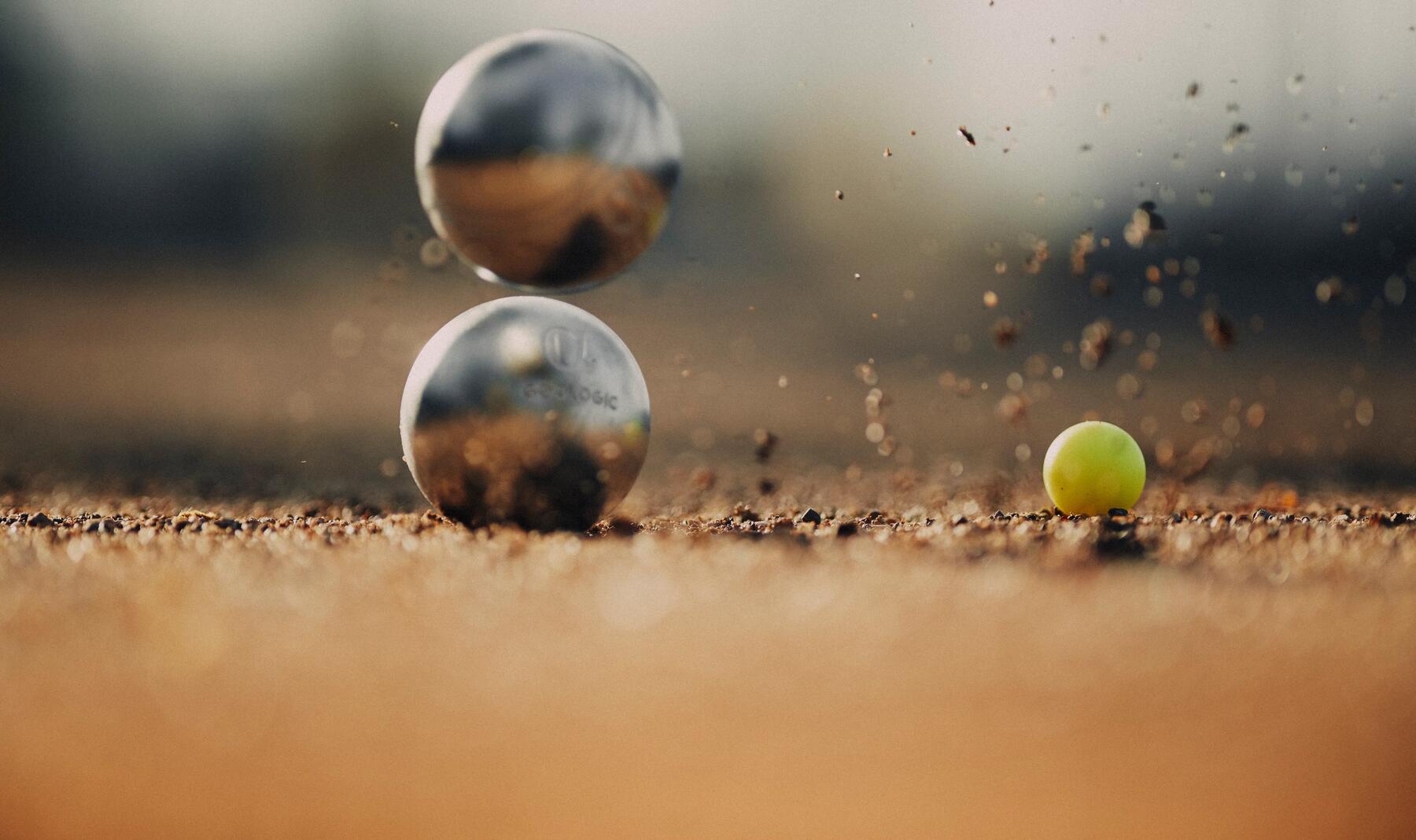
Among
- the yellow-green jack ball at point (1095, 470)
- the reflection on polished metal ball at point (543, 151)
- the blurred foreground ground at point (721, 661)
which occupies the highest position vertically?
the reflection on polished metal ball at point (543, 151)

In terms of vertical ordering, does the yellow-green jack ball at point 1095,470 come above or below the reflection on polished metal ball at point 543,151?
below

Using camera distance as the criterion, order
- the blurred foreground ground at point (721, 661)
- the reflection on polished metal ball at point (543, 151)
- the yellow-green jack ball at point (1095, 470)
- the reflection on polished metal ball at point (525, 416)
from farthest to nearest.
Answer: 1. the yellow-green jack ball at point (1095, 470)
2. the reflection on polished metal ball at point (525, 416)
3. the reflection on polished metal ball at point (543, 151)
4. the blurred foreground ground at point (721, 661)

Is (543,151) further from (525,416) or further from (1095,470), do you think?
(1095,470)

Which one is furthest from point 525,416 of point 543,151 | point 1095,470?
point 1095,470

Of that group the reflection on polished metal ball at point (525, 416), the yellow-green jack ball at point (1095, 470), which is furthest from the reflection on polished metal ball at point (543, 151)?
the yellow-green jack ball at point (1095, 470)

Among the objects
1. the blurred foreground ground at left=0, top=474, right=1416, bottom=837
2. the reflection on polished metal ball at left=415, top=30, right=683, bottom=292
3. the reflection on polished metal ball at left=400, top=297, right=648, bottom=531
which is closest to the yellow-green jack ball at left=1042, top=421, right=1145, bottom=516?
the blurred foreground ground at left=0, top=474, right=1416, bottom=837

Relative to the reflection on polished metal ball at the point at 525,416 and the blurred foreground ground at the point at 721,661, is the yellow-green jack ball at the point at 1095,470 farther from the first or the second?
the reflection on polished metal ball at the point at 525,416
